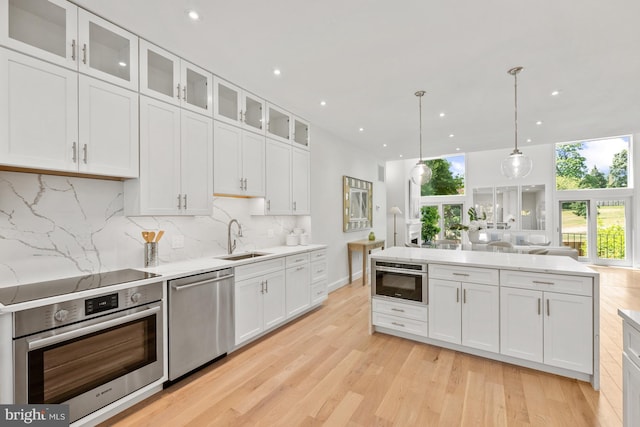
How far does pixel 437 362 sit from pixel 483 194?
778 centimetres

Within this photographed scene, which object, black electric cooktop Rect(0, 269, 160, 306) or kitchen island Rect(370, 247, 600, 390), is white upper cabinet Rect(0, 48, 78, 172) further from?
kitchen island Rect(370, 247, 600, 390)

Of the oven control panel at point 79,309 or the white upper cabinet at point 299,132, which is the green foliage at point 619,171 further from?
the oven control panel at point 79,309

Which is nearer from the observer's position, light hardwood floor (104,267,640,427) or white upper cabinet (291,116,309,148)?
light hardwood floor (104,267,640,427)

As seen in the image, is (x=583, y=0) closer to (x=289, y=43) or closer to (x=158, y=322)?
(x=289, y=43)

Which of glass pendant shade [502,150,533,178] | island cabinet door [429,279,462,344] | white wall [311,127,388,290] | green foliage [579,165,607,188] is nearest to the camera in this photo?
island cabinet door [429,279,462,344]

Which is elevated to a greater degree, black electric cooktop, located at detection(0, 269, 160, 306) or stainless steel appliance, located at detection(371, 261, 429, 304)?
black electric cooktop, located at detection(0, 269, 160, 306)

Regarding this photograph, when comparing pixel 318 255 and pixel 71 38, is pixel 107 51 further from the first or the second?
pixel 318 255

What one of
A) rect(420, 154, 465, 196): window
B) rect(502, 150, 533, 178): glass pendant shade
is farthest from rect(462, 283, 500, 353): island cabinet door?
rect(420, 154, 465, 196): window

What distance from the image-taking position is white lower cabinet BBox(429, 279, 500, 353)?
2.68 meters

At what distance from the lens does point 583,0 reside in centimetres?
195

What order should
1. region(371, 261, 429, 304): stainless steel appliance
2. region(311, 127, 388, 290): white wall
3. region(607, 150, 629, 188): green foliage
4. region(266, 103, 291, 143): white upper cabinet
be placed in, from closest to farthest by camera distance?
region(371, 261, 429, 304): stainless steel appliance → region(266, 103, 291, 143): white upper cabinet → region(311, 127, 388, 290): white wall → region(607, 150, 629, 188): green foliage

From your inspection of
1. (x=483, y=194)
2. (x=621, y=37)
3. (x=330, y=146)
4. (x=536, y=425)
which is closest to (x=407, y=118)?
(x=330, y=146)

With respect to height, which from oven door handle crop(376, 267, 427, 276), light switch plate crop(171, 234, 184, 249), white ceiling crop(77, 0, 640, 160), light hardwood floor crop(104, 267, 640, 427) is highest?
white ceiling crop(77, 0, 640, 160)

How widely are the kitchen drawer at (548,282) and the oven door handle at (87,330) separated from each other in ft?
10.1
